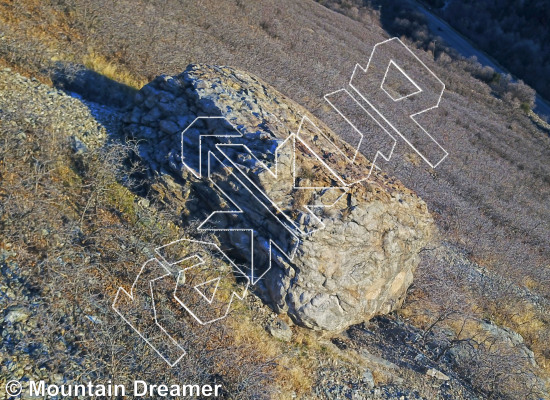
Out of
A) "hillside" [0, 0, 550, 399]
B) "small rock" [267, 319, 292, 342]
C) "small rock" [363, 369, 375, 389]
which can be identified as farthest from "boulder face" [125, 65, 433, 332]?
"small rock" [363, 369, 375, 389]

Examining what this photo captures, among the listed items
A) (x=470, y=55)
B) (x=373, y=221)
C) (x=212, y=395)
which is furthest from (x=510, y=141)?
(x=212, y=395)

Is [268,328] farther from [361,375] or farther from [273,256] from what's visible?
[361,375]

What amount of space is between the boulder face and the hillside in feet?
0.20

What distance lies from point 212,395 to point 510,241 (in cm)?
1070

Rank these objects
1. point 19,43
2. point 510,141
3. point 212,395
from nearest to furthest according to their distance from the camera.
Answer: point 212,395 < point 19,43 < point 510,141

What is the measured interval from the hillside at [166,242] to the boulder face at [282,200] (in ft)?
0.20

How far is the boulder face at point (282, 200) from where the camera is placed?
19.9 feet

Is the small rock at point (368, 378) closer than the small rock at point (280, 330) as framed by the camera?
Answer: No

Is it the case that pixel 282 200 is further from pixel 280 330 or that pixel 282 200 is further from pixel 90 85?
pixel 90 85

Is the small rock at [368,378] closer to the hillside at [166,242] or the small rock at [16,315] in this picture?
the hillside at [166,242]

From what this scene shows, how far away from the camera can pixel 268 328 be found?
247 inches

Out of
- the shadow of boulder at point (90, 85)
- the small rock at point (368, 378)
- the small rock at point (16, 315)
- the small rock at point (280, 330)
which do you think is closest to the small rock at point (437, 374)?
the small rock at point (368, 378)

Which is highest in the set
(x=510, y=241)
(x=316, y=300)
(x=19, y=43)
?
(x=19, y=43)

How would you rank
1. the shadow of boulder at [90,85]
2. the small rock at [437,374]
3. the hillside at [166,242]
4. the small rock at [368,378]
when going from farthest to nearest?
the shadow of boulder at [90,85] < the small rock at [437,374] < the small rock at [368,378] < the hillside at [166,242]
